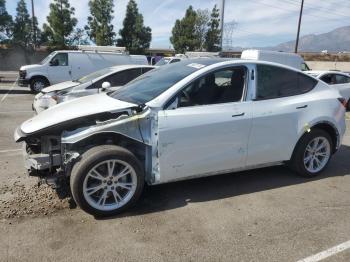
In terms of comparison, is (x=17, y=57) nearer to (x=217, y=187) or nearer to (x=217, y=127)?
(x=217, y=187)

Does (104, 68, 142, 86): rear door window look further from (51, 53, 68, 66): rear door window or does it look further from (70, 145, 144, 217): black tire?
(51, 53, 68, 66): rear door window

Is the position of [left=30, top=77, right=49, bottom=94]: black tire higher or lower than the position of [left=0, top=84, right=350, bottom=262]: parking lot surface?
lower

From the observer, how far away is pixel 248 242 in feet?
11.9

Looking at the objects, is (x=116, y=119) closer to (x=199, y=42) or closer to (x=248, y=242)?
(x=248, y=242)

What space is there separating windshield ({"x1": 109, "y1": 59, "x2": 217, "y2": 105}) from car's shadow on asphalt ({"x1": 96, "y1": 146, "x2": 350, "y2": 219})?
1228 mm

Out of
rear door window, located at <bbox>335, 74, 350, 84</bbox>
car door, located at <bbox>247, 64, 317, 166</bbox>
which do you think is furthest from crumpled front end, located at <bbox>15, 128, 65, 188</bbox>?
rear door window, located at <bbox>335, 74, 350, 84</bbox>

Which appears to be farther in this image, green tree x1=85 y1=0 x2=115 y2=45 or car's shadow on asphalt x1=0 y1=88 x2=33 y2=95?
green tree x1=85 y1=0 x2=115 y2=45

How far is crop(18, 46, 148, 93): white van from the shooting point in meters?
16.8

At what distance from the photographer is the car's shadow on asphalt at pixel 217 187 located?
448 cm

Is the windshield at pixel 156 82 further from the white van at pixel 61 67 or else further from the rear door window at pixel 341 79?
the white van at pixel 61 67

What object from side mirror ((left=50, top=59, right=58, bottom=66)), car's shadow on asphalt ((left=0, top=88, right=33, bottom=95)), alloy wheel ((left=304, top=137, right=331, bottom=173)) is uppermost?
side mirror ((left=50, top=59, right=58, bottom=66))

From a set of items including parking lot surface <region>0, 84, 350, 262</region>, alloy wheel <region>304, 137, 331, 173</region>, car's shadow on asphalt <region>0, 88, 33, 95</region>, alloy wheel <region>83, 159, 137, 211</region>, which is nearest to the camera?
parking lot surface <region>0, 84, 350, 262</region>

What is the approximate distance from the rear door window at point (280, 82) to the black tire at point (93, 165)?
74.8 inches

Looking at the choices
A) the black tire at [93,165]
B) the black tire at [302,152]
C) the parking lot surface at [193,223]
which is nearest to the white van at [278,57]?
the black tire at [302,152]
